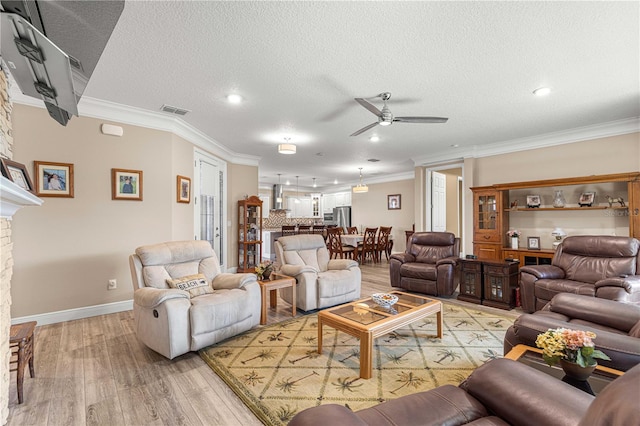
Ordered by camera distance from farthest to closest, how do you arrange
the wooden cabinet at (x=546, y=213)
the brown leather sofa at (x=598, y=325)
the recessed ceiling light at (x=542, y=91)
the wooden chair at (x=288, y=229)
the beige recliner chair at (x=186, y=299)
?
the wooden chair at (x=288, y=229), the wooden cabinet at (x=546, y=213), the recessed ceiling light at (x=542, y=91), the beige recliner chair at (x=186, y=299), the brown leather sofa at (x=598, y=325)

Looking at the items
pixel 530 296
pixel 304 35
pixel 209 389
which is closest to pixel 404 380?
pixel 209 389

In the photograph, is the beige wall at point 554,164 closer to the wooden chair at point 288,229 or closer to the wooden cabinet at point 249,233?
the wooden chair at point 288,229

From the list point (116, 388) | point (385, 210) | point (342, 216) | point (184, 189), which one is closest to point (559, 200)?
point (385, 210)

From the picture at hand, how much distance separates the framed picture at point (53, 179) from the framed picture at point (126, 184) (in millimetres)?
424

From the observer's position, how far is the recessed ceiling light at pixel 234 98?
3412 mm

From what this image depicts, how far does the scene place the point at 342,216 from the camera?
38.8ft

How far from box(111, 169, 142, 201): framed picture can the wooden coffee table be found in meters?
2.99

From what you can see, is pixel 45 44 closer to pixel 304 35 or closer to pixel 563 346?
pixel 304 35

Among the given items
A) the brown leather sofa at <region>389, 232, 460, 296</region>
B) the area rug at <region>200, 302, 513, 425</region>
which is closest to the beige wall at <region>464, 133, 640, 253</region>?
the brown leather sofa at <region>389, 232, 460, 296</region>

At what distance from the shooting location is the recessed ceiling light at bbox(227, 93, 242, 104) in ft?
11.2

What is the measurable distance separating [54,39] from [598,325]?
393 cm

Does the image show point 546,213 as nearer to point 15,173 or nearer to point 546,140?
point 546,140

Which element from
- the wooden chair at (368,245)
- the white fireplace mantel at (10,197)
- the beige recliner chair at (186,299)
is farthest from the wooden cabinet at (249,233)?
the white fireplace mantel at (10,197)

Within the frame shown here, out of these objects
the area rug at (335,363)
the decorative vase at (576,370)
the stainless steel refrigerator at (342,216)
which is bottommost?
the area rug at (335,363)
